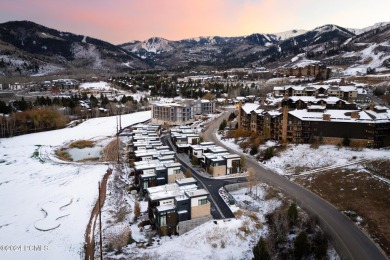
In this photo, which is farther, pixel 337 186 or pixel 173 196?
pixel 337 186

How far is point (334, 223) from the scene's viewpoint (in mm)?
26219

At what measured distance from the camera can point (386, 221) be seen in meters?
25.7

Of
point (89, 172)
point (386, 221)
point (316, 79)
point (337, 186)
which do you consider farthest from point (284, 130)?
point (316, 79)

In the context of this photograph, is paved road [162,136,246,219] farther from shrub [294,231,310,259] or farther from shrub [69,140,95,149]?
shrub [69,140,95,149]

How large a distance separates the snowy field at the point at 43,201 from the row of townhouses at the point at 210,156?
1309cm

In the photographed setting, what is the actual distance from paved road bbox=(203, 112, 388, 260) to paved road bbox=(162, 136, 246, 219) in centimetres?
498

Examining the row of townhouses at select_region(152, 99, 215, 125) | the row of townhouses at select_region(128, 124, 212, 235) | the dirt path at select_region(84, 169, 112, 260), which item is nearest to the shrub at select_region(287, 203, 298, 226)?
the row of townhouses at select_region(128, 124, 212, 235)

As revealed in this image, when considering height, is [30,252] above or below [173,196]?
below

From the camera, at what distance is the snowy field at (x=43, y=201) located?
83.0ft

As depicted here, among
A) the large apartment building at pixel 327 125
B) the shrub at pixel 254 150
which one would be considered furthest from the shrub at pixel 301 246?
the large apartment building at pixel 327 125

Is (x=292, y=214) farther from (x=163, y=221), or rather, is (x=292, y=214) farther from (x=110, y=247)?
(x=110, y=247)

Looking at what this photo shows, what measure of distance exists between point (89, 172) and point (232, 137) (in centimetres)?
2488

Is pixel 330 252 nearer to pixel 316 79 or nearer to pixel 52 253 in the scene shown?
pixel 52 253

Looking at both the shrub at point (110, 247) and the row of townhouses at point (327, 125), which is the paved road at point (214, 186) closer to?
the shrub at point (110, 247)
